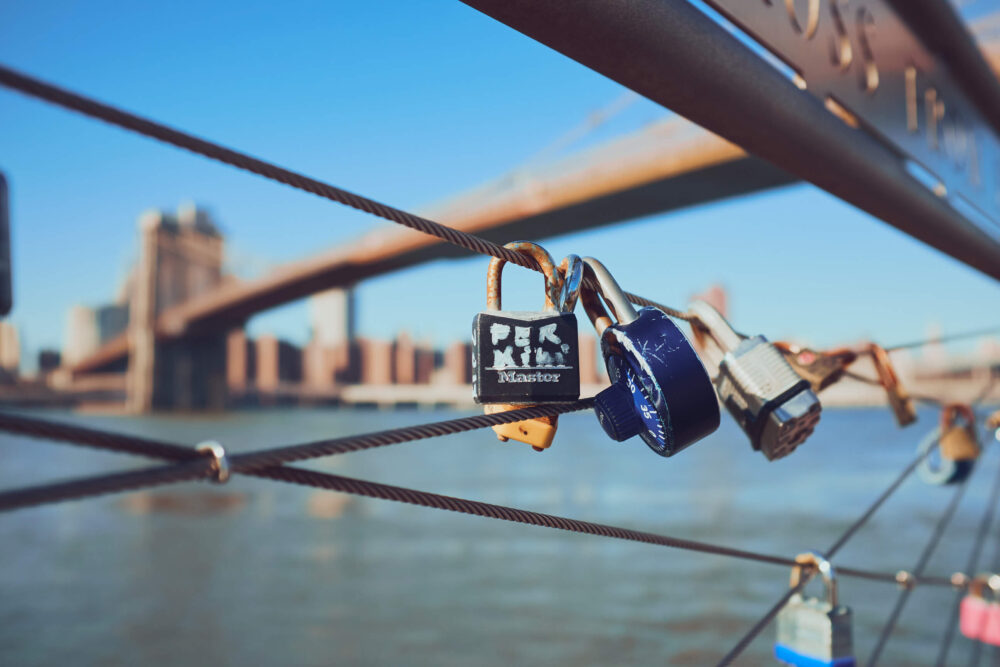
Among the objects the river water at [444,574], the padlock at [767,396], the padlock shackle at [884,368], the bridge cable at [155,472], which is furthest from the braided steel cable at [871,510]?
the river water at [444,574]

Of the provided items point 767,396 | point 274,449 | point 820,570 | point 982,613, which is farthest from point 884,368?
point 982,613

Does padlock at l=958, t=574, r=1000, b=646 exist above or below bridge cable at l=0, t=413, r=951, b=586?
below

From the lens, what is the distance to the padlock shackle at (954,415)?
1411 mm

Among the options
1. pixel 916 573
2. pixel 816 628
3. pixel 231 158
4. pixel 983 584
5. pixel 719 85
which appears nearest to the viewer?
pixel 231 158

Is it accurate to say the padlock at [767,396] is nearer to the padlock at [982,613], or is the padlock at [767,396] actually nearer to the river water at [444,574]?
the padlock at [982,613]

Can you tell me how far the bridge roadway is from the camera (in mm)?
10758

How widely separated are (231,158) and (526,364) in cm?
22

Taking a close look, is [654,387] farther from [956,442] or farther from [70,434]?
[956,442]

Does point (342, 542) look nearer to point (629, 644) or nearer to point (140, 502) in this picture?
point (629, 644)

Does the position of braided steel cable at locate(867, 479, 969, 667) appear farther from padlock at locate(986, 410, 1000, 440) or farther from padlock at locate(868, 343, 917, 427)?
padlock at locate(868, 343, 917, 427)

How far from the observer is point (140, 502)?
1623cm

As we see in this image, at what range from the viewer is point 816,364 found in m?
0.85

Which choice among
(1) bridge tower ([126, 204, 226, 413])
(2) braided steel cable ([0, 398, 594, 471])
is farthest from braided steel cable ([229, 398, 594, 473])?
(1) bridge tower ([126, 204, 226, 413])

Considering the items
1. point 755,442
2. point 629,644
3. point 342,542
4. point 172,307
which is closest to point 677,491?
point 342,542
